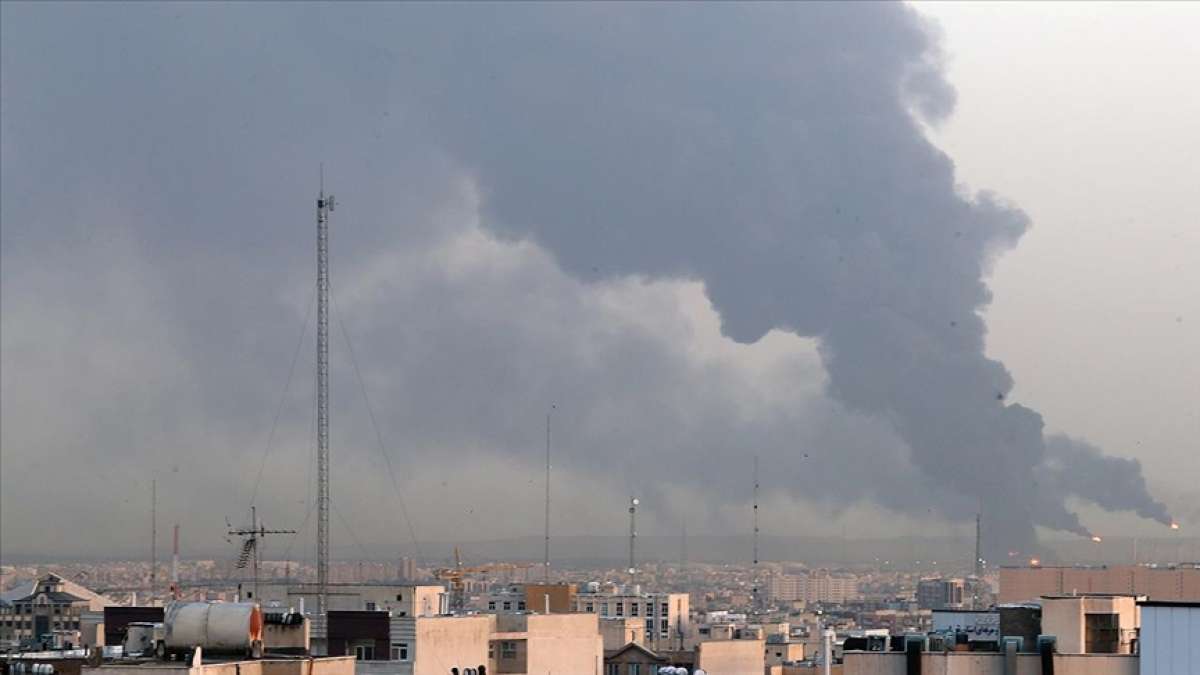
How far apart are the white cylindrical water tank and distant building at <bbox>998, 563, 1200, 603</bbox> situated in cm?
2511

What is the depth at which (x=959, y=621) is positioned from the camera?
208 feet

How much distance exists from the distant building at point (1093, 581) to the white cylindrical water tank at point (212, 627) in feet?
82.4

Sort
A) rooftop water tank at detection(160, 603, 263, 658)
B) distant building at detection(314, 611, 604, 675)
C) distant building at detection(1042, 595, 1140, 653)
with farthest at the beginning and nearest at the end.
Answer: distant building at detection(314, 611, 604, 675) → rooftop water tank at detection(160, 603, 263, 658) → distant building at detection(1042, 595, 1140, 653)

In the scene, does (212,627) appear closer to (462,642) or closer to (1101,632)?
(1101,632)

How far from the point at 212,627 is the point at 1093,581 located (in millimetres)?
29571

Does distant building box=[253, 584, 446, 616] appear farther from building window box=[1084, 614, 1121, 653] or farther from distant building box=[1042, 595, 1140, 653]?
building window box=[1084, 614, 1121, 653]

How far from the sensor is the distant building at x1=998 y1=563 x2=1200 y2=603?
228ft

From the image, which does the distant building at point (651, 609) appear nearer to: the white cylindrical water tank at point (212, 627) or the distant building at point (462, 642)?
the distant building at point (462, 642)

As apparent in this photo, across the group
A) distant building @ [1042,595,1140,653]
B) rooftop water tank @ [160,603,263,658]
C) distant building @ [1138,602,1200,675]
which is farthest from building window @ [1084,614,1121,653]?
rooftop water tank @ [160,603,263,658]

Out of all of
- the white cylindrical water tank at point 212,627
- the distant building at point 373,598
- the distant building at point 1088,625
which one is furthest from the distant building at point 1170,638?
the distant building at point 373,598

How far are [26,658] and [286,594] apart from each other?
50537mm

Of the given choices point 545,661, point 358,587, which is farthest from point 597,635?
point 358,587

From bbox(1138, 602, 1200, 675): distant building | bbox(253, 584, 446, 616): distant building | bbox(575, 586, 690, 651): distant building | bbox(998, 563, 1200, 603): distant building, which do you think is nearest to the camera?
bbox(1138, 602, 1200, 675): distant building

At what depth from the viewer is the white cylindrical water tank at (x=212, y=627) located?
169ft
